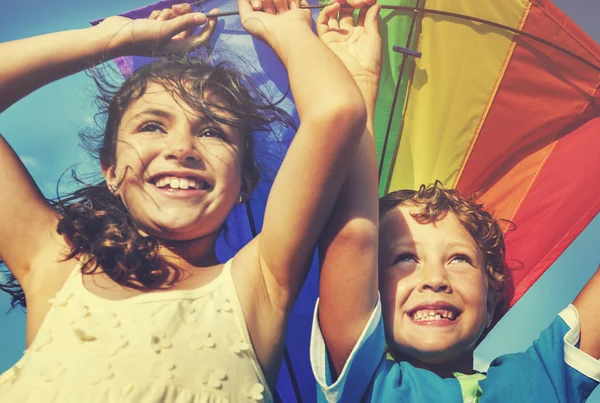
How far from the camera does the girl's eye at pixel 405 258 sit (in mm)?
Answer: 1356

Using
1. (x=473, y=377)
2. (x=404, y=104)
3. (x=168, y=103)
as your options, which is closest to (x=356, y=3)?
(x=404, y=104)

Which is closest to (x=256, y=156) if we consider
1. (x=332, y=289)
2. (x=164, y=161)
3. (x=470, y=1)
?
(x=164, y=161)

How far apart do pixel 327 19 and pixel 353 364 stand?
2.65 ft

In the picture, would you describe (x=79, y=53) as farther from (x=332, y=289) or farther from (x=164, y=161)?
(x=332, y=289)

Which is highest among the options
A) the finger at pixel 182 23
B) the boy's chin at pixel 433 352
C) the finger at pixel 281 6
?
the finger at pixel 281 6

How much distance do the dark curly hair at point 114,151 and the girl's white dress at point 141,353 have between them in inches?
2.9

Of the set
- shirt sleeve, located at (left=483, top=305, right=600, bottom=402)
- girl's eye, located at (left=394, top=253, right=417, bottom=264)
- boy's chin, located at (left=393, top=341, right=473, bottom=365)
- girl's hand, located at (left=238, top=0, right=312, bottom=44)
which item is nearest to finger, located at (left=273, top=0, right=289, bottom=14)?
girl's hand, located at (left=238, top=0, right=312, bottom=44)

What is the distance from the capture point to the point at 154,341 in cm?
109

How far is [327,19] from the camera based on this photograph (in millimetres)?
1460

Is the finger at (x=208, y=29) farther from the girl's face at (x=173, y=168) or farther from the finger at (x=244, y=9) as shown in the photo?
the girl's face at (x=173, y=168)

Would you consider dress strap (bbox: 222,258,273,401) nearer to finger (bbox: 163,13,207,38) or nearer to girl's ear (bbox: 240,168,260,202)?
girl's ear (bbox: 240,168,260,202)

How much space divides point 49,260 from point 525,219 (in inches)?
47.7

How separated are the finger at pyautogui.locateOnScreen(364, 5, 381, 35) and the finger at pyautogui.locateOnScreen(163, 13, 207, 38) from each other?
390 mm

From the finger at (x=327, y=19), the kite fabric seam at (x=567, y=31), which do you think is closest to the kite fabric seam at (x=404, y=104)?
the finger at (x=327, y=19)
